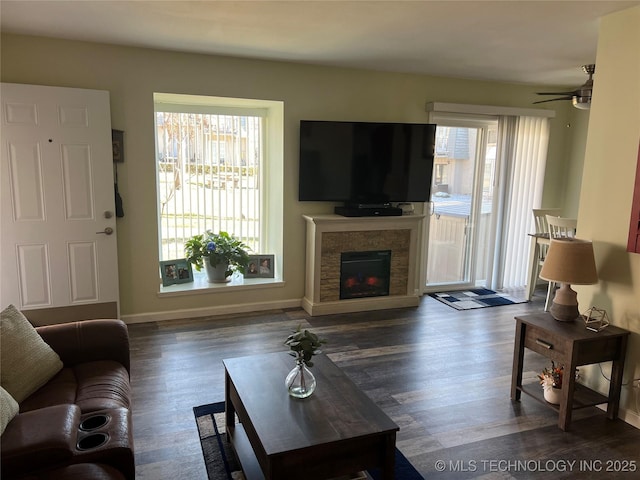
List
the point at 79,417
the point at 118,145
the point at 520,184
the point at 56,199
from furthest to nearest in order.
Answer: the point at 520,184
the point at 118,145
the point at 56,199
the point at 79,417

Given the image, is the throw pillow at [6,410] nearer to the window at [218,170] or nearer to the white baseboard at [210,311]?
the white baseboard at [210,311]

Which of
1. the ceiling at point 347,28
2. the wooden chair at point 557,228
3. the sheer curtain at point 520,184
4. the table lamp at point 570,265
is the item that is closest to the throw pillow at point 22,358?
the ceiling at point 347,28

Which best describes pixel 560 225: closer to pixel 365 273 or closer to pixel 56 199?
pixel 365 273

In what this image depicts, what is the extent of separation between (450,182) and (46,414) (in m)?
4.75

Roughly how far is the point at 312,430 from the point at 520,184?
484cm

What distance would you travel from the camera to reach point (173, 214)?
4801 mm

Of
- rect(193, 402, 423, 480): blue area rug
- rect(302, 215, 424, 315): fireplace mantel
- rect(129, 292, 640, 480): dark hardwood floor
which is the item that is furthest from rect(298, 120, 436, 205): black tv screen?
rect(193, 402, 423, 480): blue area rug

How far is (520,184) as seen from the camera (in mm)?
5738

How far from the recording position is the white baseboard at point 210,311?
14.3 feet

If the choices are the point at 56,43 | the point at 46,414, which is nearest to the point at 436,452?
the point at 46,414

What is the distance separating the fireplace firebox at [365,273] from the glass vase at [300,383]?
2715mm

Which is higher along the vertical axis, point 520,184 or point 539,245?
point 520,184

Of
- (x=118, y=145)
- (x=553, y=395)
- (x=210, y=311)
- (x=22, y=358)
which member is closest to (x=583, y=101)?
(x=553, y=395)

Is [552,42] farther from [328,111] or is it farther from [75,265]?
[75,265]
